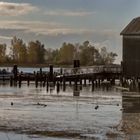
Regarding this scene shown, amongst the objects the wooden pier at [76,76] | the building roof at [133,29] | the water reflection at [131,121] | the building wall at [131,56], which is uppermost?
the building roof at [133,29]

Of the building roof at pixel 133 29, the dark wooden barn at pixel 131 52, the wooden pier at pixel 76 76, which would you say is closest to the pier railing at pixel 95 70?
the wooden pier at pixel 76 76

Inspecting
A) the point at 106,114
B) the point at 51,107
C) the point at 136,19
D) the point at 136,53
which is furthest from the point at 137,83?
the point at 106,114

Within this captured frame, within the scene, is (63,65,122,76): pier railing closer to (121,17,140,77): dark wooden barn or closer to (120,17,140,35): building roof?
(120,17,140,35): building roof

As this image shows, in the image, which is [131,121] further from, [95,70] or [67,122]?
[95,70]

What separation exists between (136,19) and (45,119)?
159 feet

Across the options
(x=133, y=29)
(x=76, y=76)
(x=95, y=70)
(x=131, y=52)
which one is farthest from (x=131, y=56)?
(x=95, y=70)

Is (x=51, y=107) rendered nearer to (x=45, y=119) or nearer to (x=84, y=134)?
(x=45, y=119)

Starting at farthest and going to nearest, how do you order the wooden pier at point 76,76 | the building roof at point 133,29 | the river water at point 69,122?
the wooden pier at point 76,76 < the building roof at point 133,29 < the river water at point 69,122

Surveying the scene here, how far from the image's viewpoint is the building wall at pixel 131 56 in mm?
77625

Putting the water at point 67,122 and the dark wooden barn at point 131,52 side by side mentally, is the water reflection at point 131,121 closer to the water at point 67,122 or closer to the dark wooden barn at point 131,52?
the water at point 67,122

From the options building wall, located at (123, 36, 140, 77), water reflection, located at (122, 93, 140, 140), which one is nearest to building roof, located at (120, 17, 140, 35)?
building wall, located at (123, 36, 140, 77)

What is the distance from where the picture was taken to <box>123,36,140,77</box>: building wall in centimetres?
7762

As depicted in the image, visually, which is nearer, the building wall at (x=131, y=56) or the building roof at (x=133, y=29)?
the building wall at (x=131, y=56)


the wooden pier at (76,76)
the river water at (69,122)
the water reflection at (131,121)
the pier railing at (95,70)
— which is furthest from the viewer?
the pier railing at (95,70)
